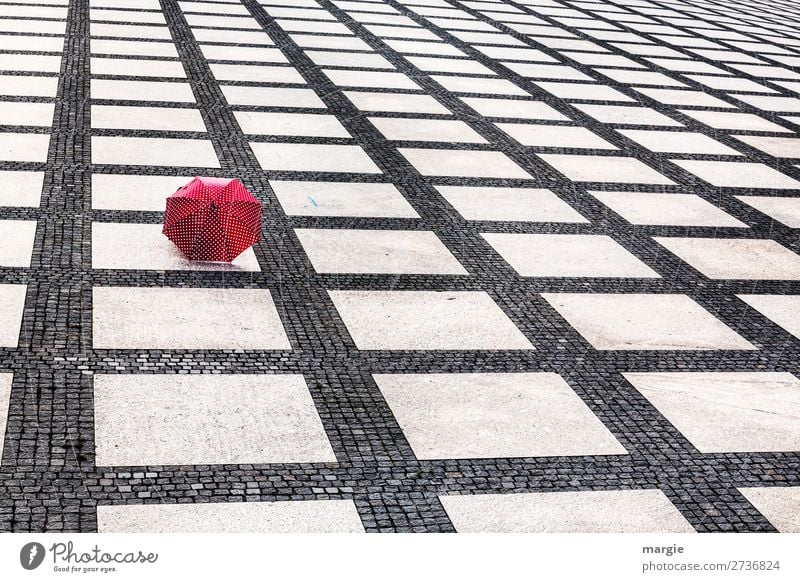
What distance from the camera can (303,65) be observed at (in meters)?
11.1

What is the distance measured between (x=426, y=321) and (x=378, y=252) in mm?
1024

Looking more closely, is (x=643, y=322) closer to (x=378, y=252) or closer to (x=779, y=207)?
(x=378, y=252)

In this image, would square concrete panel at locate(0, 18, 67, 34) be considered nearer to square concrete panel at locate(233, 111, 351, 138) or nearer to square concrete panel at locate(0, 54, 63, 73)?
square concrete panel at locate(0, 54, 63, 73)

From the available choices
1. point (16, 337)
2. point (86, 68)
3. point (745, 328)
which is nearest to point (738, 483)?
point (745, 328)

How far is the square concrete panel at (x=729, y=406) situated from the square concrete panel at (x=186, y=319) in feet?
5.61

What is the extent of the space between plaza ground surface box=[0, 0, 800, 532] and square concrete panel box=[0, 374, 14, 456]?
17 mm

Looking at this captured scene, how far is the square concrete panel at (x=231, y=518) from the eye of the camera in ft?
11.8

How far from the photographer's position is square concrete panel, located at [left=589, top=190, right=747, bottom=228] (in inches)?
294

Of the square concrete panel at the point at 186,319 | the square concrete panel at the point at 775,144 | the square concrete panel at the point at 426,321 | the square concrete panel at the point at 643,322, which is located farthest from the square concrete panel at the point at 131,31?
the square concrete panel at the point at 643,322

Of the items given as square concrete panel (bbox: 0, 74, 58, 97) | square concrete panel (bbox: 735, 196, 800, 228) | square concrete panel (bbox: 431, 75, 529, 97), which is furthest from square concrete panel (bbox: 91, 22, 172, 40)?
square concrete panel (bbox: 735, 196, 800, 228)

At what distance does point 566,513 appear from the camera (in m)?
3.90

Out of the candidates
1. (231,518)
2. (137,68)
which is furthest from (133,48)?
(231,518)
